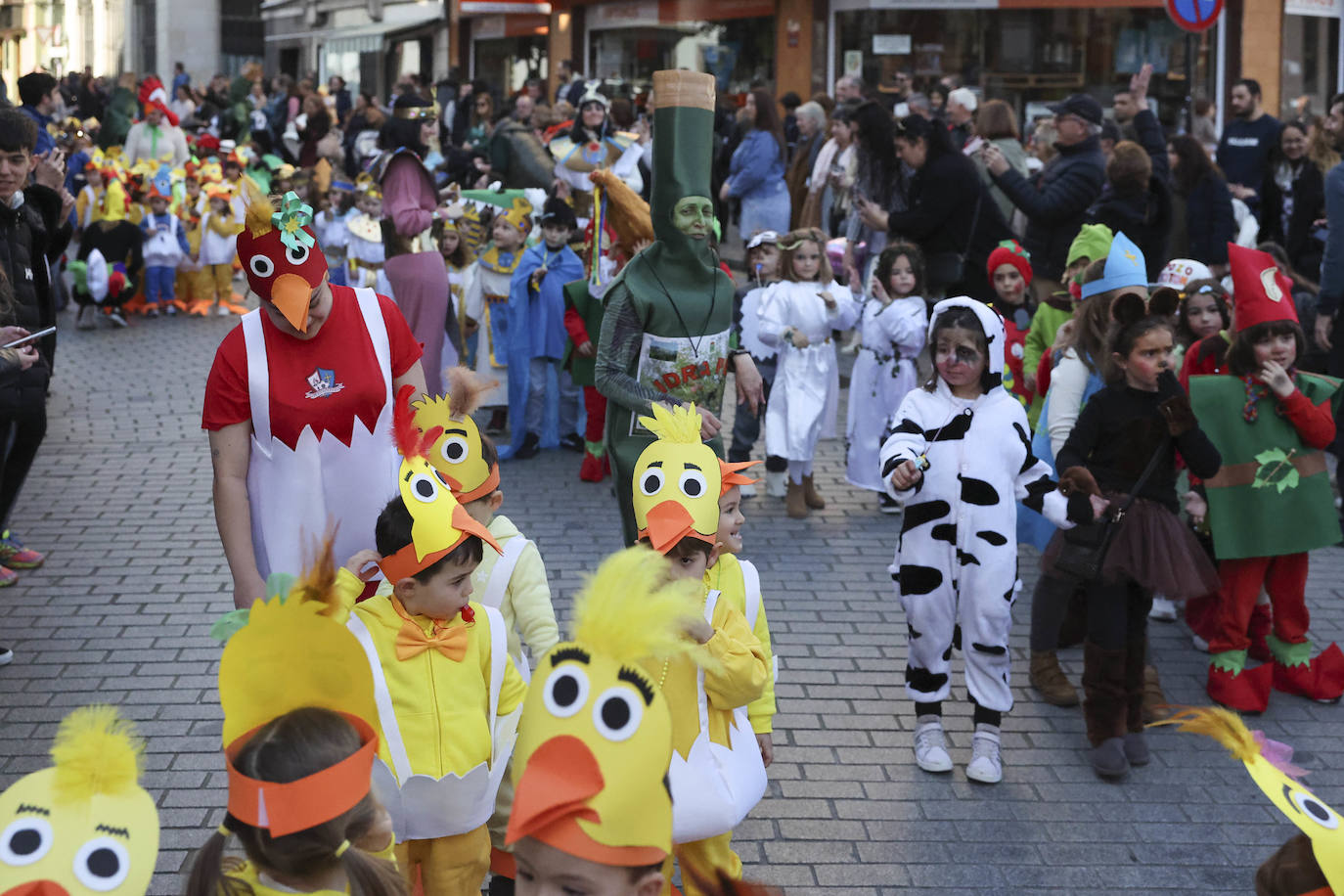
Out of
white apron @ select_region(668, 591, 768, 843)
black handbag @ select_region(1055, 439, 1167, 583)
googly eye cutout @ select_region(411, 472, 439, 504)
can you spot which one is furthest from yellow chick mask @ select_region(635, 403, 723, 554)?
black handbag @ select_region(1055, 439, 1167, 583)

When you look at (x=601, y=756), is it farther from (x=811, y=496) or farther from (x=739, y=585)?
(x=811, y=496)

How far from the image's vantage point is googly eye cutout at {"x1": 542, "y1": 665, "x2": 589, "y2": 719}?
7.40ft

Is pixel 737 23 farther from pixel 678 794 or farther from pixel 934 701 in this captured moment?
pixel 678 794

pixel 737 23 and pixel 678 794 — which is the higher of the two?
pixel 737 23

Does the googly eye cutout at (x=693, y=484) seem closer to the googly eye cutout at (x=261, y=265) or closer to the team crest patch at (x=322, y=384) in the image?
the team crest patch at (x=322, y=384)

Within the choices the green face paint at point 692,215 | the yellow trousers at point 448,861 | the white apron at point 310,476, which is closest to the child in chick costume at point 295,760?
the yellow trousers at point 448,861

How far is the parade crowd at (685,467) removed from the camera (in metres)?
2.41

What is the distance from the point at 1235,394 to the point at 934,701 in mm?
1873

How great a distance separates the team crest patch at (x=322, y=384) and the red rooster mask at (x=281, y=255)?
13 centimetres

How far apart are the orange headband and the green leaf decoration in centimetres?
453

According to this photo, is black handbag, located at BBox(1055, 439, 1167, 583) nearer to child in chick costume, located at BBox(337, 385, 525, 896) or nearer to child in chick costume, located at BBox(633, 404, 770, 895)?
child in chick costume, located at BBox(633, 404, 770, 895)

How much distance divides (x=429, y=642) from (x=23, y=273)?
3956 millimetres

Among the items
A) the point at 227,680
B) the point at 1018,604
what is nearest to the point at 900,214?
the point at 1018,604

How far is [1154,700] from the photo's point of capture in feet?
18.8
